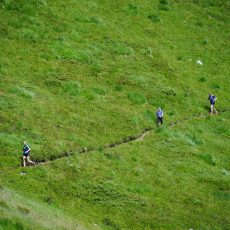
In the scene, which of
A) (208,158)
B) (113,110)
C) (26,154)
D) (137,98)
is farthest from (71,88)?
(208,158)

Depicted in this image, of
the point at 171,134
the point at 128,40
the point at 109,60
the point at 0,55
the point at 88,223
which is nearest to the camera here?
the point at 88,223

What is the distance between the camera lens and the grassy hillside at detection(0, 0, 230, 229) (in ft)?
144

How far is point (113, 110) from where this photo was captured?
193 ft

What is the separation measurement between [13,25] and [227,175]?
31634mm

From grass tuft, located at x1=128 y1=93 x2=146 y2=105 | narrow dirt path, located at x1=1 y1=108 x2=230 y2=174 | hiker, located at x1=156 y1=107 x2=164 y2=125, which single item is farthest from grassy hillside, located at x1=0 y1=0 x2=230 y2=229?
hiker, located at x1=156 y1=107 x2=164 y2=125

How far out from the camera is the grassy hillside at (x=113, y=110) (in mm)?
44000

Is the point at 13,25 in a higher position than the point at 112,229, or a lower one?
higher

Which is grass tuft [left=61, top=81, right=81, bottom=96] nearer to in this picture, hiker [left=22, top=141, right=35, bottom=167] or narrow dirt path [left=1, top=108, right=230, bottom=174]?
narrow dirt path [left=1, top=108, right=230, bottom=174]

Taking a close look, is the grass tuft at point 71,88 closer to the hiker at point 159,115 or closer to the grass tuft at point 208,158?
the hiker at point 159,115

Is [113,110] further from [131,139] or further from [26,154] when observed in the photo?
[26,154]

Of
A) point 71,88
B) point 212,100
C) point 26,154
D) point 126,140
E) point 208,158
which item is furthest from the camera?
point 212,100

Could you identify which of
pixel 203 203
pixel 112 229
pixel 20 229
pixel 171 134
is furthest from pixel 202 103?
pixel 20 229

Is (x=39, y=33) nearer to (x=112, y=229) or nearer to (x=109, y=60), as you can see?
(x=109, y=60)

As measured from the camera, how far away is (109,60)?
67.9 m
